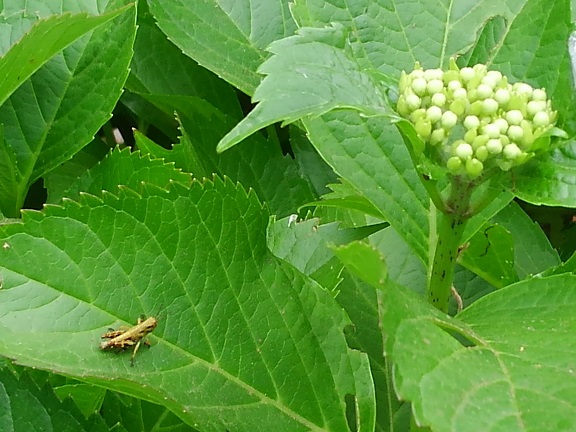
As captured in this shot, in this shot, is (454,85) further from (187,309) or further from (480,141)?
(187,309)

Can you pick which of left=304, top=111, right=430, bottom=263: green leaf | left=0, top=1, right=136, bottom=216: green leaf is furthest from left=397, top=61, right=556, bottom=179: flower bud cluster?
left=0, top=1, right=136, bottom=216: green leaf

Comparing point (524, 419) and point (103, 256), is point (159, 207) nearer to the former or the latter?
point (103, 256)

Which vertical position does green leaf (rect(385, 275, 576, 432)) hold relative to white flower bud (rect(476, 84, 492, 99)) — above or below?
below

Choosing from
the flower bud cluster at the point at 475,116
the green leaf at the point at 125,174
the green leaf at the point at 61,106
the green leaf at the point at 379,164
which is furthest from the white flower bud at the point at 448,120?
the green leaf at the point at 61,106

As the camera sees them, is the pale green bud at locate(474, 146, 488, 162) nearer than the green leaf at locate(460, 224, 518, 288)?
Yes

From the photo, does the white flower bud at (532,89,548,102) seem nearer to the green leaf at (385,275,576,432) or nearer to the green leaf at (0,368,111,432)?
the green leaf at (385,275,576,432)

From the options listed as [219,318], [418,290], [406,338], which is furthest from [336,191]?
[406,338]
